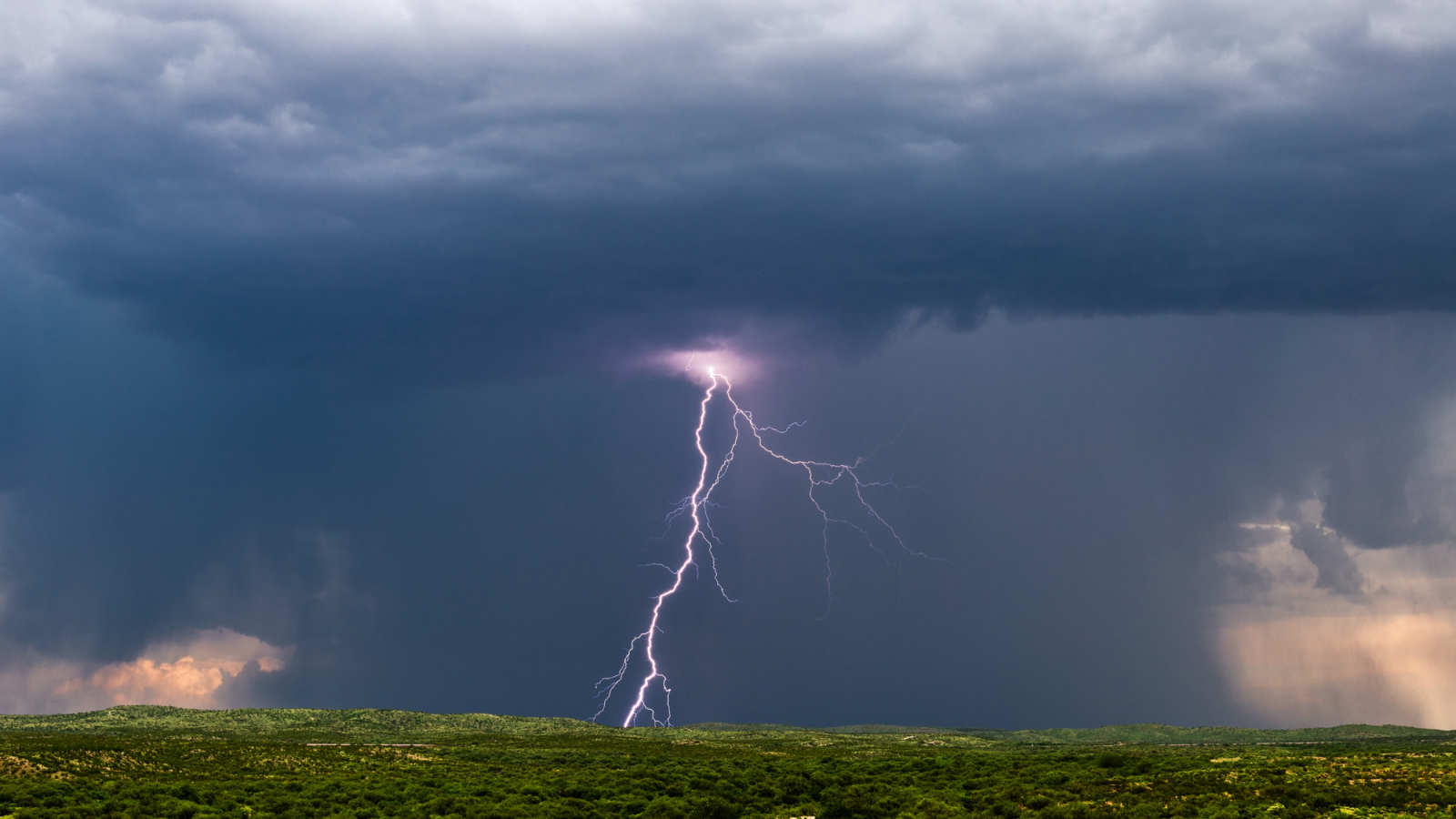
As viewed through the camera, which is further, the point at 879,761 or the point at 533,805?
the point at 879,761

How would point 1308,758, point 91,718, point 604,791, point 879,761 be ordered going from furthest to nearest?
point 91,718 → point 879,761 → point 1308,758 → point 604,791

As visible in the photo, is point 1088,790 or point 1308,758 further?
point 1308,758

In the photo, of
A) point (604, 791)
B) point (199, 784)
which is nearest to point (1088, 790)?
point (604, 791)

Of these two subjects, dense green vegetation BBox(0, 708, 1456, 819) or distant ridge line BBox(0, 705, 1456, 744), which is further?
distant ridge line BBox(0, 705, 1456, 744)

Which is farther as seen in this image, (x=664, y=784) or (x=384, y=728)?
(x=384, y=728)

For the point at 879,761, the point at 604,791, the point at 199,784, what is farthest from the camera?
the point at 879,761

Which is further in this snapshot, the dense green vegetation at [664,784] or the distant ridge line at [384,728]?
the distant ridge line at [384,728]

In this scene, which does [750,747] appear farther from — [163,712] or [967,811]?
[163,712]

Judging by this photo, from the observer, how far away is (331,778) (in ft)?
137

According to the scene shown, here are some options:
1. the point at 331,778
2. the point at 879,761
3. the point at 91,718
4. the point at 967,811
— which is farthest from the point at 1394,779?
the point at 91,718

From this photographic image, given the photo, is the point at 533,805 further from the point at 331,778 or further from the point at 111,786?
the point at 111,786

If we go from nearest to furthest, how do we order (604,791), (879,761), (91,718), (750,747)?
1. (604,791)
2. (879,761)
3. (750,747)
4. (91,718)

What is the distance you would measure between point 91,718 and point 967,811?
320ft

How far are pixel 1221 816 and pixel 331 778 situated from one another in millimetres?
35731
